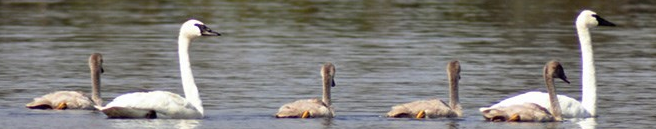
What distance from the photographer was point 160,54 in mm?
28250

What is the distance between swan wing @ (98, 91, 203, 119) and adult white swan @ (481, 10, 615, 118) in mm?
3038

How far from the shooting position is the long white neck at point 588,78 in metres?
18.9

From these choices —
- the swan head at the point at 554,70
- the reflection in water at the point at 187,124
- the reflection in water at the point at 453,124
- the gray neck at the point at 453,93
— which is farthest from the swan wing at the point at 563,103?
the reflection in water at the point at 187,124

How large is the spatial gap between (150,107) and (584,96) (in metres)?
4.62

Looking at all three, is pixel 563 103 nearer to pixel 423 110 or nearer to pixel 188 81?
pixel 423 110

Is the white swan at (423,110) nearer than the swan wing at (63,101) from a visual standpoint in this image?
Yes

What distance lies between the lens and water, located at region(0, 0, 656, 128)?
1886 centimetres

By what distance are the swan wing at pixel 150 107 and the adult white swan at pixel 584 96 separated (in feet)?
9.97

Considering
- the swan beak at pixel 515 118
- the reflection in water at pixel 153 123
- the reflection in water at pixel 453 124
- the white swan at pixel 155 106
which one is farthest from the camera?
the swan beak at pixel 515 118

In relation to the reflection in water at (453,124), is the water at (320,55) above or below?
below

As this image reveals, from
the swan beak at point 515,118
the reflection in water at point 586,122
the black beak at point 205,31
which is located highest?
the black beak at point 205,31

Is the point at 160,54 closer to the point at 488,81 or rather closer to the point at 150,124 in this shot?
the point at 488,81

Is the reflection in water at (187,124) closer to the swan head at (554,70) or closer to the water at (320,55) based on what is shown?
the water at (320,55)

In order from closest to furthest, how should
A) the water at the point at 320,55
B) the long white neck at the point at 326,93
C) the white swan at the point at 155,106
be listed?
the white swan at the point at 155,106, the long white neck at the point at 326,93, the water at the point at 320,55
